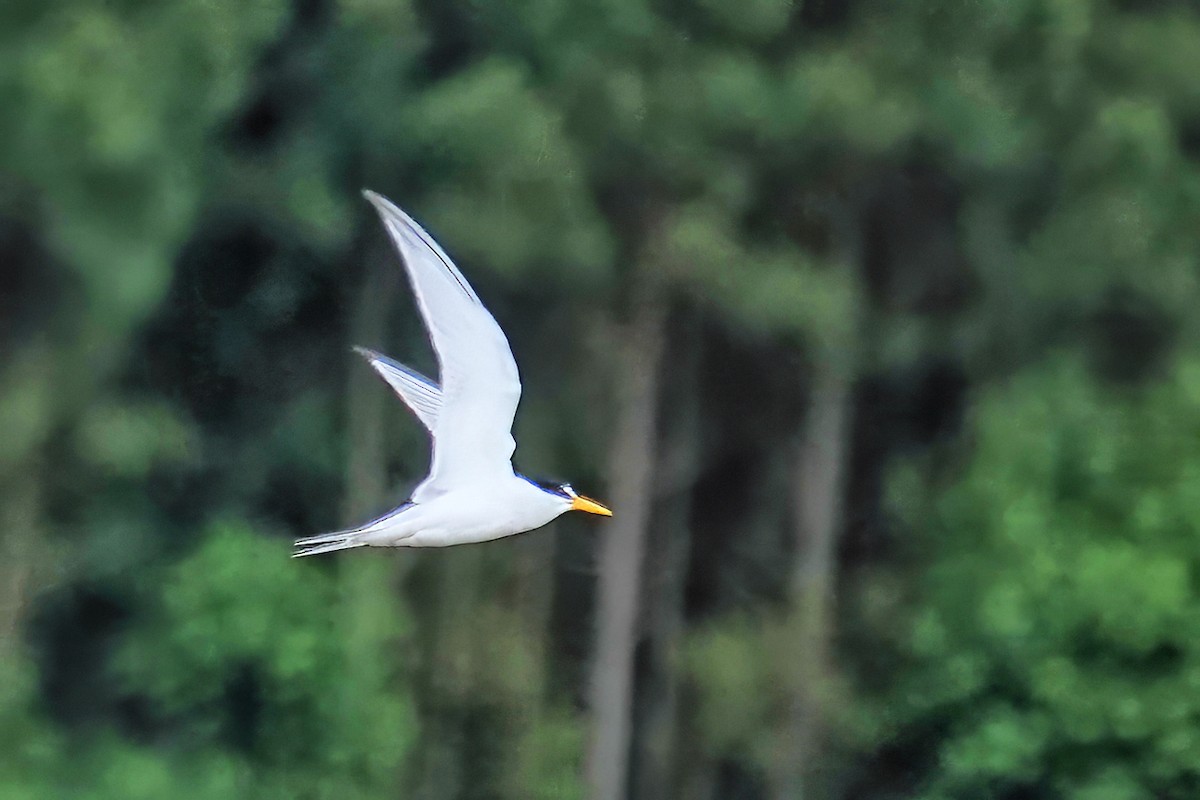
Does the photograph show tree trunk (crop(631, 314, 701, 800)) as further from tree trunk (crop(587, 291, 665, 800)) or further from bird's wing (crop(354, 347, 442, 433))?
bird's wing (crop(354, 347, 442, 433))


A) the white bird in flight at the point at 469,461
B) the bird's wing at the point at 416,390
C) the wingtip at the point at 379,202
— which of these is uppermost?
the wingtip at the point at 379,202

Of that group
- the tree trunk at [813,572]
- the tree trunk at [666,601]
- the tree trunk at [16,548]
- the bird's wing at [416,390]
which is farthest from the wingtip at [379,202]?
the tree trunk at [666,601]

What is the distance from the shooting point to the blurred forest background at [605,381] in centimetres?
694

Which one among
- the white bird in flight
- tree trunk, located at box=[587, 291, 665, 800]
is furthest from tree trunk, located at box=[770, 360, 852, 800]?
the white bird in flight

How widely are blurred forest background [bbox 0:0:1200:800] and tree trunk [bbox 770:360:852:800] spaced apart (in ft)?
0.05

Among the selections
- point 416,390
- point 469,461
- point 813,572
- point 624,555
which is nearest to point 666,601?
point 624,555

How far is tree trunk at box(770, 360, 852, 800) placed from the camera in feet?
25.1

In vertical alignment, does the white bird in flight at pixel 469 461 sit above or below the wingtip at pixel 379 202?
below

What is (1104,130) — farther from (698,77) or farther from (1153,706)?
(1153,706)

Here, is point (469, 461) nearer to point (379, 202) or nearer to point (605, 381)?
point (379, 202)

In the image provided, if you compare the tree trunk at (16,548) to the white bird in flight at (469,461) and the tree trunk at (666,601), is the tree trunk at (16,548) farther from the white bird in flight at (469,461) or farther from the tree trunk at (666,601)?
the white bird in flight at (469,461)

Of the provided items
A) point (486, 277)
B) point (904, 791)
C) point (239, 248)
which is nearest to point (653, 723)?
point (904, 791)

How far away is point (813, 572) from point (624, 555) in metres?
0.86

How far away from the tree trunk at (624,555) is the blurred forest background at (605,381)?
21mm
